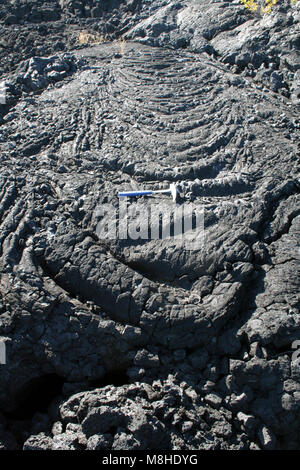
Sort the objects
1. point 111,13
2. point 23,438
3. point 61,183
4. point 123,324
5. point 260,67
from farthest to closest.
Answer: point 111,13 → point 260,67 → point 61,183 → point 123,324 → point 23,438

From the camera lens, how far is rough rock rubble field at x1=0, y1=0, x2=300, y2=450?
3037 millimetres

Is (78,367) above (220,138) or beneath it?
beneath

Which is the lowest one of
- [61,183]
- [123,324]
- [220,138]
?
[123,324]

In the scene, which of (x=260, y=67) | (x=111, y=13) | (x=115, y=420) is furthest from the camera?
(x=111, y=13)

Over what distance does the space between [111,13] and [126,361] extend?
598 centimetres

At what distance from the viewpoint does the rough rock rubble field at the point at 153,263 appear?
120 inches

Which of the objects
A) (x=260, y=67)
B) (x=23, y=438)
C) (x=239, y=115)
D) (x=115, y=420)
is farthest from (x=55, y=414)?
(x=260, y=67)

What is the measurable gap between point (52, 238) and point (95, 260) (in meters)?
0.46

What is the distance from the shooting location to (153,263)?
11.7 ft

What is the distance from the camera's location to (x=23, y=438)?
10.3ft

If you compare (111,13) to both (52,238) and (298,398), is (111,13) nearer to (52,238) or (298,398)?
(52,238)

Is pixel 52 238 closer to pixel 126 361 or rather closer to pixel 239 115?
pixel 126 361

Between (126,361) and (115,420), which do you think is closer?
(115,420)

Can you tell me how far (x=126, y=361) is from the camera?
129 inches
